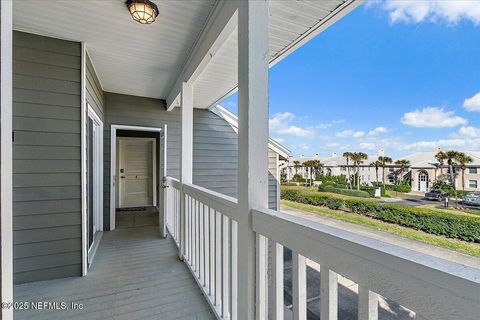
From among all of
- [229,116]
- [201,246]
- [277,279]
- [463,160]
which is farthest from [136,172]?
[463,160]

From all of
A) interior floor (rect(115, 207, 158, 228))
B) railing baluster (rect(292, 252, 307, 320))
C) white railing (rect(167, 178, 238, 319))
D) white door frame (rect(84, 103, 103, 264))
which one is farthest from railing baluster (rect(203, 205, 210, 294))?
interior floor (rect(115, 207, 158, 228))

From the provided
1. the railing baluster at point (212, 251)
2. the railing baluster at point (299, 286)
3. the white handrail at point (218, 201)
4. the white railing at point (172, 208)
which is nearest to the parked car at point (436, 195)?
the railing baluster at point (299, 286)

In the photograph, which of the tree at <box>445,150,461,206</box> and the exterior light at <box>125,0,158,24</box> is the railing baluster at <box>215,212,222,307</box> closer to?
the tree at <box>445,150,461,206</box>

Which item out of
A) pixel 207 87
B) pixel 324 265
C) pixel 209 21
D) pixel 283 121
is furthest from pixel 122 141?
pixel 324 265

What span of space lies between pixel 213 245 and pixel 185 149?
4.52ft

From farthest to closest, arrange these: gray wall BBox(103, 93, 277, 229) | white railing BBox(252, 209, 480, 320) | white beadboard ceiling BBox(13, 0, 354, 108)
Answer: gray wall BBox(103, 93, 277, 229)
white beadboard ceiling BBox(13, 0, 354, 108)
white railing BBox(252, 209, 480, 320)

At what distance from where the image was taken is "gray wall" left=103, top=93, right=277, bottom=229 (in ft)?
14.6

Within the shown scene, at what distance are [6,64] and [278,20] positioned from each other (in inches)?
74.2

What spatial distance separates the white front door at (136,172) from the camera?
276 inches

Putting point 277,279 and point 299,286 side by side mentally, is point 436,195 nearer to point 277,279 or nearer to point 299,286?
point 299,286

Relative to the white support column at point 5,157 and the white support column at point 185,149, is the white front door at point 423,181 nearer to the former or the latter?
the white support column at point 5,157

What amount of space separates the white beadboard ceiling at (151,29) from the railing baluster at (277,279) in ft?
5.73

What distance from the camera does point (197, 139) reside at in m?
5.33

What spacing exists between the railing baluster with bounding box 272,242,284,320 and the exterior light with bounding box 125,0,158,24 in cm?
200
